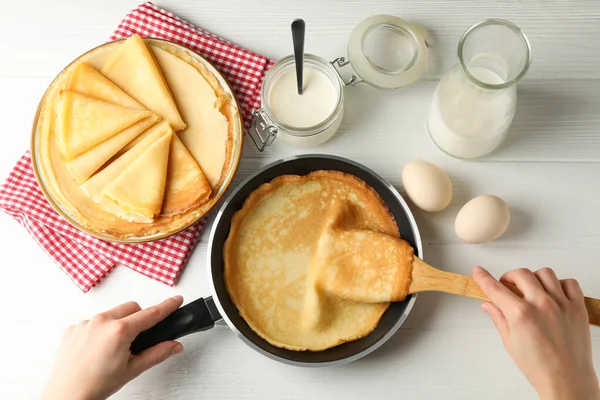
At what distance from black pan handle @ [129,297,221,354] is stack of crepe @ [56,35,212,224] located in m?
0.21

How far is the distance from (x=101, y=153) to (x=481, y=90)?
805mm

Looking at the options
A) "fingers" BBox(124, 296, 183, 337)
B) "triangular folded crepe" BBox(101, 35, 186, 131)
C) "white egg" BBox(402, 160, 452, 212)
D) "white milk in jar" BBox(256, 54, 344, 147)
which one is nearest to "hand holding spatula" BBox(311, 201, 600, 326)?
"white egg" BBox(402, 160, 452, 212)

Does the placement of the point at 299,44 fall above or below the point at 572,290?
above

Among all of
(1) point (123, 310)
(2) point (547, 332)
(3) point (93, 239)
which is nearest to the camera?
(2) point (547, 332)

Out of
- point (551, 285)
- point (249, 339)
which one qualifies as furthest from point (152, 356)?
point (551, 285)

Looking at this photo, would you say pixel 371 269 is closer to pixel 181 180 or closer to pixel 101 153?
pixel 181 180

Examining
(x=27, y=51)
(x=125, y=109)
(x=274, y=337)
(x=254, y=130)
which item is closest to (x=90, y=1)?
(x=27, y=51)

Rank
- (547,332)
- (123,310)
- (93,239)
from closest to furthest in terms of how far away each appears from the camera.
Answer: (547,332)
(123,310)
(93,239)

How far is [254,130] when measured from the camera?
140 cm

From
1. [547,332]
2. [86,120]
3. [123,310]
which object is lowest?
[547,332]

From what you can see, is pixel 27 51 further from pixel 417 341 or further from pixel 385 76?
pixel 417 341

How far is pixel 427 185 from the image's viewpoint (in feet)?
4.19

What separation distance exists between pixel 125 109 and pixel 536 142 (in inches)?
36.4

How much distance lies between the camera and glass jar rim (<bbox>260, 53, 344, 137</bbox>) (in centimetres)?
131
